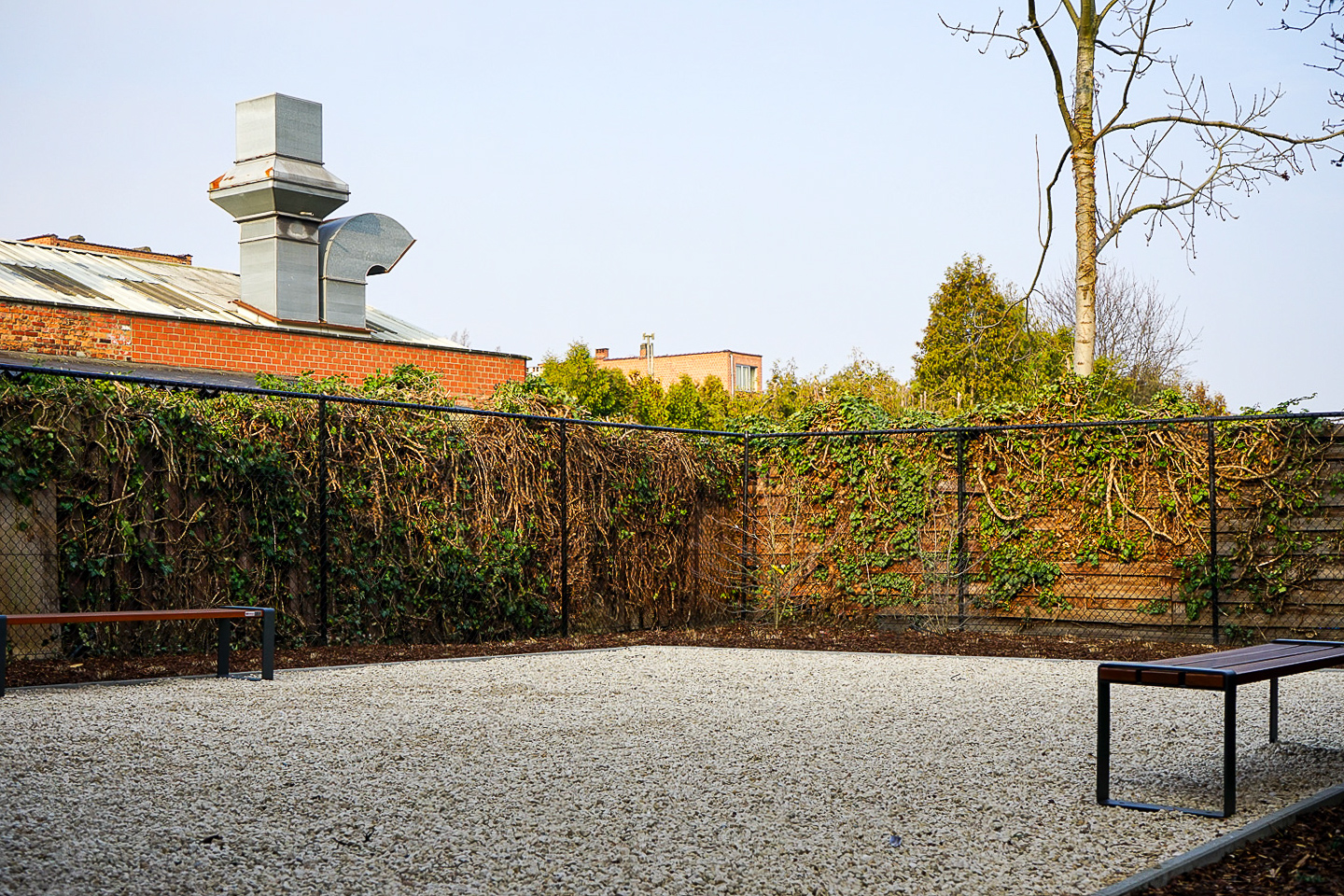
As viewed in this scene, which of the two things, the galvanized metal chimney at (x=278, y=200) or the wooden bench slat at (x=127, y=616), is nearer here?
the wooden bench slat at (x=127, y=616)

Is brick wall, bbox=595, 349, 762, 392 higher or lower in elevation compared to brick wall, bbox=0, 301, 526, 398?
higher

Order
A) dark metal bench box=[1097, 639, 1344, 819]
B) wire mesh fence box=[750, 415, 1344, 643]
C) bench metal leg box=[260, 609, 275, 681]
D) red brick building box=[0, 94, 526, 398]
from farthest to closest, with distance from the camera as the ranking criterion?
red brick building box=[0, 94, 526, 398]
wire mesh fence box=[750, 415, 1344, 643]
bench metal leg box=[260, 609, 275, 681]
dark metal bench box=[1097, 639, 1344, 819]

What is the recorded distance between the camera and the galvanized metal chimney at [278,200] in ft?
57.2

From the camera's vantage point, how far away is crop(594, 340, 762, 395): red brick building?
64.2 m

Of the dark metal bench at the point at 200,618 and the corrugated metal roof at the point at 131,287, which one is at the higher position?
the corrugated metal roof at the point at 131,287

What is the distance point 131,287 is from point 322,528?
10157 mm

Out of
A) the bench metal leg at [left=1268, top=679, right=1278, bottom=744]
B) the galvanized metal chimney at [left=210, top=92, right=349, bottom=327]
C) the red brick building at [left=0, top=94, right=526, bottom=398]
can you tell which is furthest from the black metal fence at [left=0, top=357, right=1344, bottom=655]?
the galvanized metal chimney at [left=210, top=92, right=349, bottom=327]

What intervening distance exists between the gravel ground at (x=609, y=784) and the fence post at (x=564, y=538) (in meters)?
3.15

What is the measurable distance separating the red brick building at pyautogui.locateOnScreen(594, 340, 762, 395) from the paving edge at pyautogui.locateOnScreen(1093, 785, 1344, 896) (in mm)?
58816

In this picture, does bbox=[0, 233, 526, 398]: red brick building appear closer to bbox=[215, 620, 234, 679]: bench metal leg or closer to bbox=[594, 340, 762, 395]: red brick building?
bbox=[215, 620, 234, 679]: bench metal leg

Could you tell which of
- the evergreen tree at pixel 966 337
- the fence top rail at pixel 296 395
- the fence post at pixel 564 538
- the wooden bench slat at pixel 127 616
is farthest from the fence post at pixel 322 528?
the evergreen tree at pixel 966 337

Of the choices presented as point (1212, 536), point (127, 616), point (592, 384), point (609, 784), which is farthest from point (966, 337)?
point (609, 784)

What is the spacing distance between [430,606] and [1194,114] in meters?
10.6

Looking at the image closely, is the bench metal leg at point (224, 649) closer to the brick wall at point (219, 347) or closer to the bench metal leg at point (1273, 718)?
the bench metal leg at point (1273, 718)
